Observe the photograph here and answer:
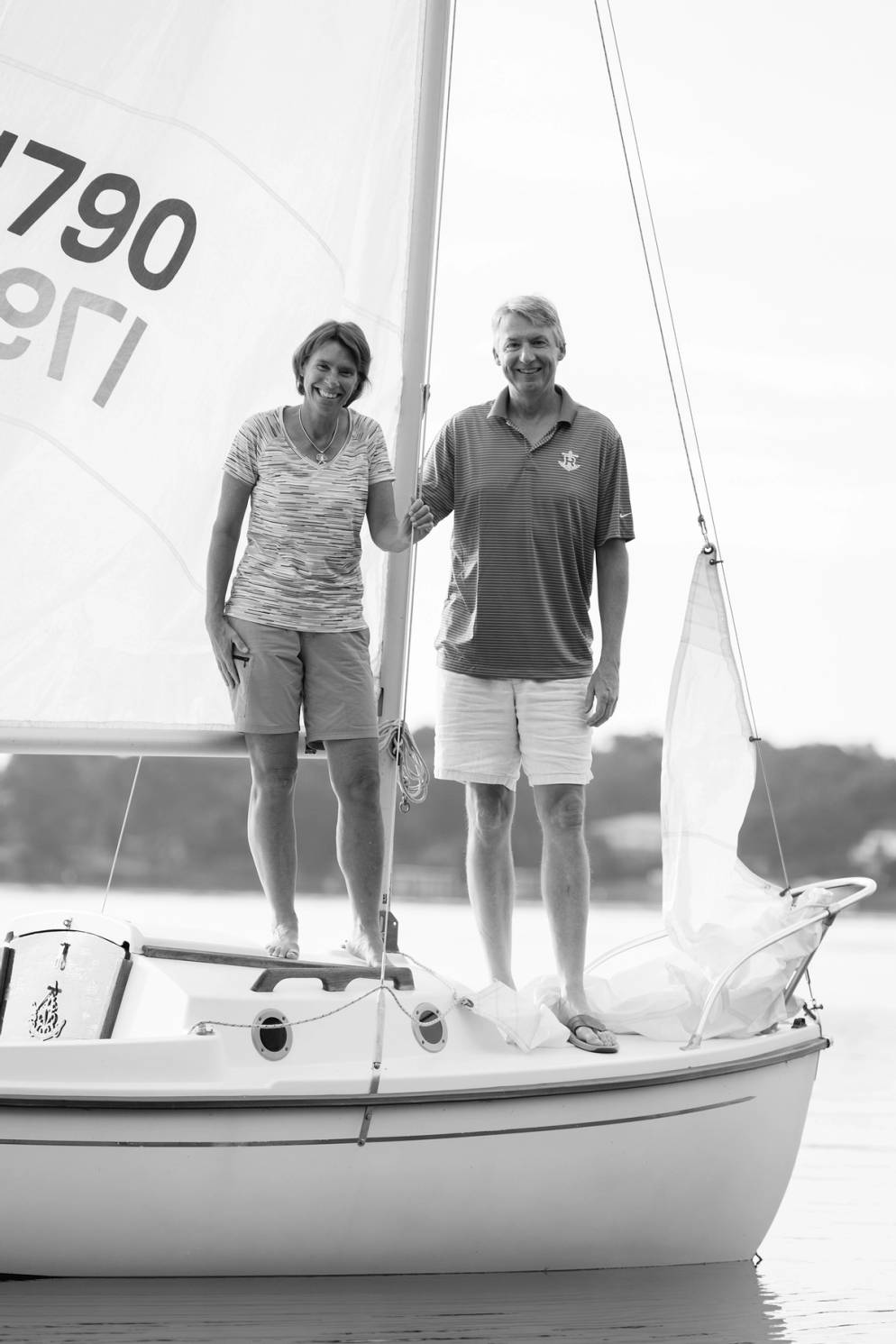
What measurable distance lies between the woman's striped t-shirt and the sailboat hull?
929 millimetres

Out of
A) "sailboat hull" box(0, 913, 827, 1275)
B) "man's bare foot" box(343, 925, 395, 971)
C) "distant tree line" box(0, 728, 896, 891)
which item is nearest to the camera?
"sailboat hull" box(0, 913, 827, 1275)

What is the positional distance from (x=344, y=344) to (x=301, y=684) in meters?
0.87

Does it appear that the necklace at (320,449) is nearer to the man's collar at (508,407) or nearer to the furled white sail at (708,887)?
the man's collar at (508,407)

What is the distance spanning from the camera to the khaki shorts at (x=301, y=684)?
4.30 metres

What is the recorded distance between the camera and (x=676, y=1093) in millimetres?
3975

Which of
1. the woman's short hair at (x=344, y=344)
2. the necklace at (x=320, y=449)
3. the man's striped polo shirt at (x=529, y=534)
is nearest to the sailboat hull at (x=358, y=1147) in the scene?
the man's striped polo shirt at (x=529, y=534)

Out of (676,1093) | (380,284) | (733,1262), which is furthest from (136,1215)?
(380,284)

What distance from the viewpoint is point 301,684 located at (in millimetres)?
4359

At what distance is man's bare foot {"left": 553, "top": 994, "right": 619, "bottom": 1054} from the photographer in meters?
4.06

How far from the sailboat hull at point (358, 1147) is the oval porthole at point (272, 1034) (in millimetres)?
24

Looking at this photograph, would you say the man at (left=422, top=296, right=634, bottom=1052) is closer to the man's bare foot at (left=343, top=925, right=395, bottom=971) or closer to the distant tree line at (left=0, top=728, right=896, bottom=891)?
the man's bare foot at (left=343, top=925, right=395, bottom=971)

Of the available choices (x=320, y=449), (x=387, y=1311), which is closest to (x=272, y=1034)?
(x=387, y=1311)

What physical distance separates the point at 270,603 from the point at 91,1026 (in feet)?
3.68

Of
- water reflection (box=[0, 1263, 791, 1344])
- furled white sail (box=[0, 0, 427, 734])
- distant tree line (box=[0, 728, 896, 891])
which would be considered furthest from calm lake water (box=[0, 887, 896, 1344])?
distant tree line (box=[0, 728, 896, 891])
